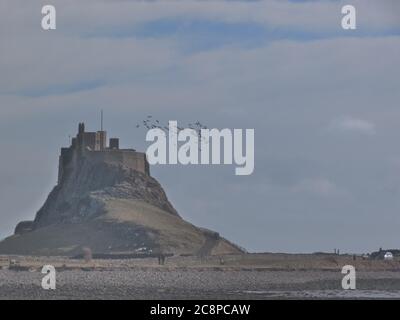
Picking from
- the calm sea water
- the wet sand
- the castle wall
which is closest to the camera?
the wet sand

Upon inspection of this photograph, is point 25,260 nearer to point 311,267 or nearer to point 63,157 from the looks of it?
point 311,267

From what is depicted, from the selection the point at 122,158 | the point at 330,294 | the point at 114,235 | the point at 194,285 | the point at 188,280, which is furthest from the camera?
the point at 122,158

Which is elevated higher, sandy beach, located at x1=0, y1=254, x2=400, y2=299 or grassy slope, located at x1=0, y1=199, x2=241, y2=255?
grassy slope, located at x1=0, y1=199, x2=241, y2=255

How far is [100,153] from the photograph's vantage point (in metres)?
155

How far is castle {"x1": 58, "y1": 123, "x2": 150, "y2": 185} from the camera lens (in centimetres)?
15314

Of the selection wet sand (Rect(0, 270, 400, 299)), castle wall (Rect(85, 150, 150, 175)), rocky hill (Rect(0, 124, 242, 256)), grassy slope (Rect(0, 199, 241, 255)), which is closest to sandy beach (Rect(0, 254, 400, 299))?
wet sand (Rect(0, 270, 400, 299))

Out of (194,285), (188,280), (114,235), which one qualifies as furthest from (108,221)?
(194,285)

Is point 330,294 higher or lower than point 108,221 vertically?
lower

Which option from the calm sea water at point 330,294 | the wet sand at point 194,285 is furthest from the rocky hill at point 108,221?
the calm sea water at point 330,294

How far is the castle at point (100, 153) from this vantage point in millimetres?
153137

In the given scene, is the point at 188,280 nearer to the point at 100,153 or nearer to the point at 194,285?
the point at 194,285

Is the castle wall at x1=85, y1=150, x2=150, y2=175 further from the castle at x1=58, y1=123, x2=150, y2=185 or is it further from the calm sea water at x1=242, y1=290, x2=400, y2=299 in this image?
the calm sea water at x1=242, y1=290, x2=400, y2=299
